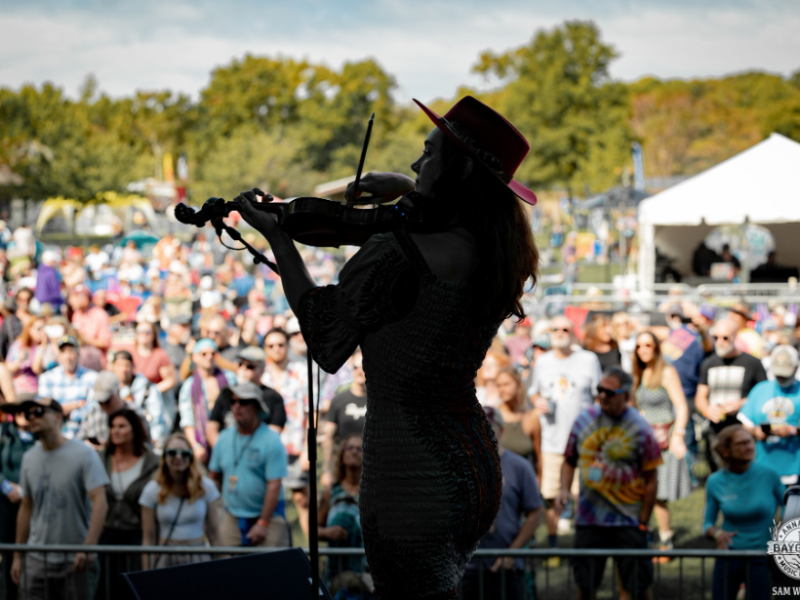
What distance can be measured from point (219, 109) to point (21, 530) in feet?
214

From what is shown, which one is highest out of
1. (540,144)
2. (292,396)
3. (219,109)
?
(219,109)

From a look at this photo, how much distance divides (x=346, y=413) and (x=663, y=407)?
2.58 m

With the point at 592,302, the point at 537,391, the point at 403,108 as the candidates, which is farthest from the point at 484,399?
the point at 403,108

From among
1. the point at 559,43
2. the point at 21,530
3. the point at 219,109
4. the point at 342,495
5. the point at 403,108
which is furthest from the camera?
the point at 403,108

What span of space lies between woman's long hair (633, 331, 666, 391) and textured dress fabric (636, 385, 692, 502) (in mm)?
53

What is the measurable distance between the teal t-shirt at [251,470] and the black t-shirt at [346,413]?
884mm

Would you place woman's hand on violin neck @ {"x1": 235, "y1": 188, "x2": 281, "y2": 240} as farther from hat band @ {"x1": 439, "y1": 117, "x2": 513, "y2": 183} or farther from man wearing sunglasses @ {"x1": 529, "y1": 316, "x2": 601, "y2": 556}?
man wearing sunglasses @ {"x1": 529, "y1": 316, "x2": 601, "y2": 556}

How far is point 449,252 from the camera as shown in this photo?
211 centimetres

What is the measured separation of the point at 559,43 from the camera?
56.0 meters

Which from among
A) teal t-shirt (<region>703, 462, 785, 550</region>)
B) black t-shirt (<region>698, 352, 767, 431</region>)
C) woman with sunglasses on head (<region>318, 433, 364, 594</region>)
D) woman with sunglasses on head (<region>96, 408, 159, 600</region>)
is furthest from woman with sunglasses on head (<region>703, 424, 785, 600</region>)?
woman with sunglasses on head (<region>96, 408, 159, 600</region>)

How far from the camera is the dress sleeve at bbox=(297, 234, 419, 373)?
2.04 metres

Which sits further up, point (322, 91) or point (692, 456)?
point (322, 91)

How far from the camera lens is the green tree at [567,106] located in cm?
5181

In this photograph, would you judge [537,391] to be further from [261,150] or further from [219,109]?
[219,109]
